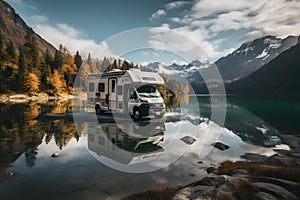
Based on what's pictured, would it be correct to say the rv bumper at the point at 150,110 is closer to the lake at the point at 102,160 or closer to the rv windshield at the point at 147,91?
the rv windshield at the point at 147,91

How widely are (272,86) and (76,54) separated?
465 ft

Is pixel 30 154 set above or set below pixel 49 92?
below

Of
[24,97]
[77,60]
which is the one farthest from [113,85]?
[77,60]

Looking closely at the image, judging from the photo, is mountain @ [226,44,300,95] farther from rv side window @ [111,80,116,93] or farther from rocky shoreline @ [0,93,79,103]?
rocky shoreline @ [0,93,79,103]

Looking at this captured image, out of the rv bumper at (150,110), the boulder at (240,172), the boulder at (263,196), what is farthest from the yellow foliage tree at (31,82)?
the boulder at (263,196)

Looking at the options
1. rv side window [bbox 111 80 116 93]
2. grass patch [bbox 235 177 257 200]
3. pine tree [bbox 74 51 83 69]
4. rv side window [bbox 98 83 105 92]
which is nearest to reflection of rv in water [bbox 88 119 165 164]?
grass patch [bbox 235 177 257 200]

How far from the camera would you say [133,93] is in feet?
56.7

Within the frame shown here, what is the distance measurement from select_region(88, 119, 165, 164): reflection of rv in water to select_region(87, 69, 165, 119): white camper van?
2539 mm

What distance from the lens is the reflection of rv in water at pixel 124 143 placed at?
8.87 metres

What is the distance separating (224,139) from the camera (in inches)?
524

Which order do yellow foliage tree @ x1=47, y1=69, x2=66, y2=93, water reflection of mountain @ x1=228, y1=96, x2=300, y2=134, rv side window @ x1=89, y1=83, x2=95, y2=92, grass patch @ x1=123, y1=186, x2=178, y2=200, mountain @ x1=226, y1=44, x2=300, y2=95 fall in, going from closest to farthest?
grass patch @ x1=123, y1=186, x2=178, y2=200 < water reflection of mountain @ x1=228, y1=96, x2=300, y2=134 < rv side window @ x1=89, y1=83, x2=95, y2=92 < yellow foliage tree @ x1=47, y1=69, x2=66, y2=93 < mountain @ x1=226, y1=44, x2=300, y2=95

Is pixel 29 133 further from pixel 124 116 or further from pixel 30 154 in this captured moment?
pixel 124 116

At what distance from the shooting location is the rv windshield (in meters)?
17.5

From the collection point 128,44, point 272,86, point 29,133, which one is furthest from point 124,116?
point 272,86
